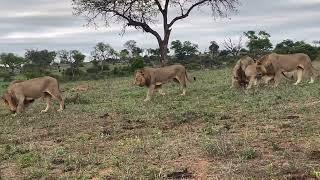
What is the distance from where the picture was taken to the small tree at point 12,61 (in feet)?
208

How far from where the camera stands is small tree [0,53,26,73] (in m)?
63.4

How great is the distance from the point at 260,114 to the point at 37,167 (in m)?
5.39

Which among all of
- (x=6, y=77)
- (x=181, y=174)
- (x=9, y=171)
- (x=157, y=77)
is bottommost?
(x=6, y=77)

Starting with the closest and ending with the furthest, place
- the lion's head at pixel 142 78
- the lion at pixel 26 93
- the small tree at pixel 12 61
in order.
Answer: the lion at pixel 26 93 → the lion's head at pixel 142 78 → the small tree at pixel 12 61

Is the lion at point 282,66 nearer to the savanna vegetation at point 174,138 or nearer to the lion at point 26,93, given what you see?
the savanna vegetation at point 174,138

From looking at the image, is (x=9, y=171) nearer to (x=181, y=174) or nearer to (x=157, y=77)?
(x=181, y=174)

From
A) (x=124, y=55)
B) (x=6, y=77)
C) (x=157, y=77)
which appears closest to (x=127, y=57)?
(x=124, y=55)

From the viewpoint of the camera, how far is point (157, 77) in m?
19.2

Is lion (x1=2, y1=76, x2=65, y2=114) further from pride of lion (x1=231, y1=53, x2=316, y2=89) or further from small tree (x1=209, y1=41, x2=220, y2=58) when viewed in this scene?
small tree (x1=209, y1=41, x2=220, y2=58)

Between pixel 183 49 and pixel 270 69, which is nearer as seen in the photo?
pixel 270 69

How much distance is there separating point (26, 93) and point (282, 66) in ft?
28.7

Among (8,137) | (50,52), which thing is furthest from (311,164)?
(50,52)

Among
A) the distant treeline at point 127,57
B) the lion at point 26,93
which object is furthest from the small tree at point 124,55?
the lion at point 26,93

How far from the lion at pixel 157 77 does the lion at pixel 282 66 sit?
2.79 m
